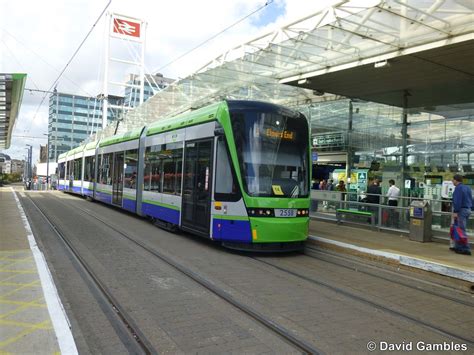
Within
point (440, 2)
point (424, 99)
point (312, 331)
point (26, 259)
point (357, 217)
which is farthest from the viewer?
point (424, 99)

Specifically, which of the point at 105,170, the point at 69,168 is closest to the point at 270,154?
the point at 105,170

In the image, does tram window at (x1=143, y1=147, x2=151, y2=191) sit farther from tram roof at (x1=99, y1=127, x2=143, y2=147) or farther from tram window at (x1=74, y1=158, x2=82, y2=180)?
tram window at (x1=74, y1=158, x2=82, y2=180)

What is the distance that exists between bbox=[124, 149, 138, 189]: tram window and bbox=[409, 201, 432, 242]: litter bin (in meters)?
9.18

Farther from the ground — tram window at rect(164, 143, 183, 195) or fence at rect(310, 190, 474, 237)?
tram window at rect(164, 143, 183, 195)

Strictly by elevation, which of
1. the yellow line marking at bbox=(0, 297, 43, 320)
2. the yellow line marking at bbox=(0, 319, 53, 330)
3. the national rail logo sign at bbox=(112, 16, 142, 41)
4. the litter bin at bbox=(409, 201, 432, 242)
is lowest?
the yellow line marking at bbox=(0, 319, 53, 330)

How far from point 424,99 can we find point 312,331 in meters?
12.7

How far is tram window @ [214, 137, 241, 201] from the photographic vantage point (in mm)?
9492

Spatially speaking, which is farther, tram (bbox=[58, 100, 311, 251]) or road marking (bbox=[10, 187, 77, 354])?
tram (bbox=[58, 100, 311, 251])

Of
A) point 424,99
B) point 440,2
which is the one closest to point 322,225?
point 424,99

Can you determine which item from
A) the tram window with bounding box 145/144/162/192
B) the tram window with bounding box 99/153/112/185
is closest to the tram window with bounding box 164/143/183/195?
the tram window with bounding box 145/144/162/192

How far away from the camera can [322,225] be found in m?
14.4

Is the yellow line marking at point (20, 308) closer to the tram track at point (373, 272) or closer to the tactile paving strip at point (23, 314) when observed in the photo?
the tactile paving strip at point (23, 314)

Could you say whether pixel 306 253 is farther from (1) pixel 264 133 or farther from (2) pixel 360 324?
(2) pixel 360 324

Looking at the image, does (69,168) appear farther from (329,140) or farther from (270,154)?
(270,154)
